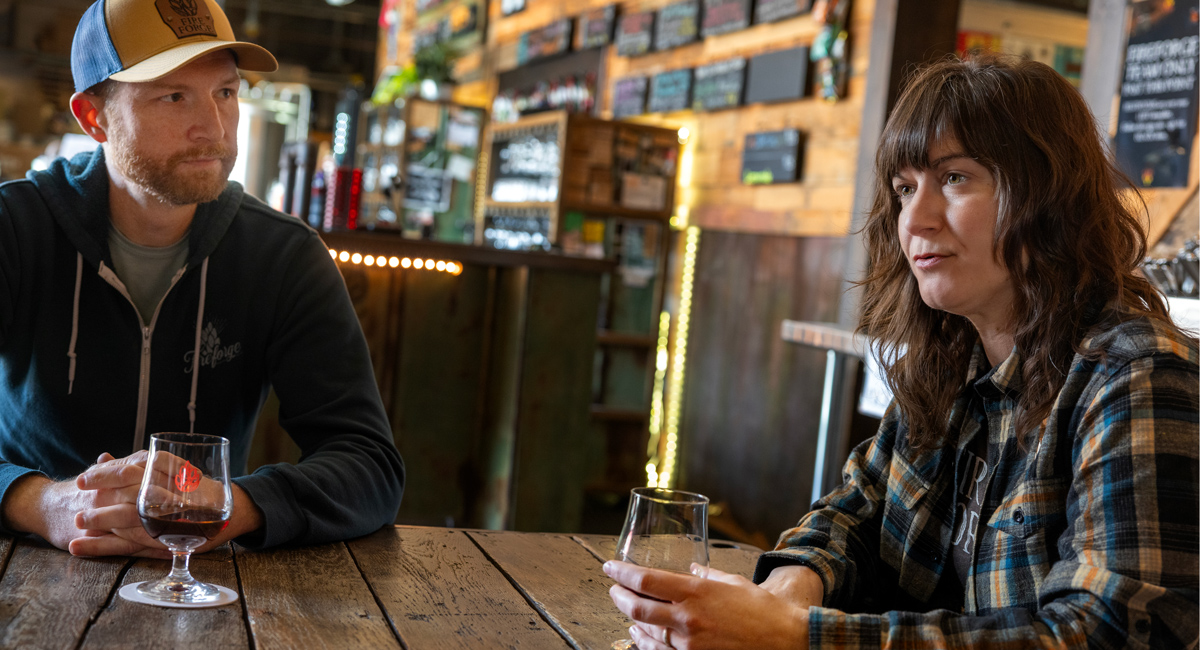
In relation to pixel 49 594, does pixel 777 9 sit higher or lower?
A: higher

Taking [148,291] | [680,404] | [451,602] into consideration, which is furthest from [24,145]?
[451,602]

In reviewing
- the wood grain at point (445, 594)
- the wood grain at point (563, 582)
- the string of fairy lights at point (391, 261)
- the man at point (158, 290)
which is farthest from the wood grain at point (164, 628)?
the string of fairy lights at point (391, 261)

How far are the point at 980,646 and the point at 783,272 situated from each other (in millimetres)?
3753

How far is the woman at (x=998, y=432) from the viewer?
100 centimetres

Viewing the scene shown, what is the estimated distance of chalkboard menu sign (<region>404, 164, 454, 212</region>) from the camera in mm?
7348

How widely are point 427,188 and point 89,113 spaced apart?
18.4 feet

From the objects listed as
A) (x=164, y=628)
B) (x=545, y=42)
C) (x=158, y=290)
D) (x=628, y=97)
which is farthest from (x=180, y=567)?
(x=545, y=42)

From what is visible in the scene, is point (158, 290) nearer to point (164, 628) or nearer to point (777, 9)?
point (164, 628)

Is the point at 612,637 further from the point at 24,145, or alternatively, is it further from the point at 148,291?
the point at 24,145

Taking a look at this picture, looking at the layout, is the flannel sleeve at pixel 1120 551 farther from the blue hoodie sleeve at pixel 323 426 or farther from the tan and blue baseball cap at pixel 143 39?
the tan and blue baseball cap at pixel 143 39

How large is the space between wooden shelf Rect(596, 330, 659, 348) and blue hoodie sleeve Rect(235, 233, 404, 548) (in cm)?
337

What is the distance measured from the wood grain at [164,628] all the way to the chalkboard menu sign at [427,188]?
6386 mm

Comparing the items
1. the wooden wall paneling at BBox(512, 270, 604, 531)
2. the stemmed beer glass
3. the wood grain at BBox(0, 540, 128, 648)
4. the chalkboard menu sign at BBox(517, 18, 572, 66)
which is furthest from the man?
the chalkboard menu sign at BBox(517, 18, 572, 66)

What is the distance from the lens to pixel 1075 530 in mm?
1053
